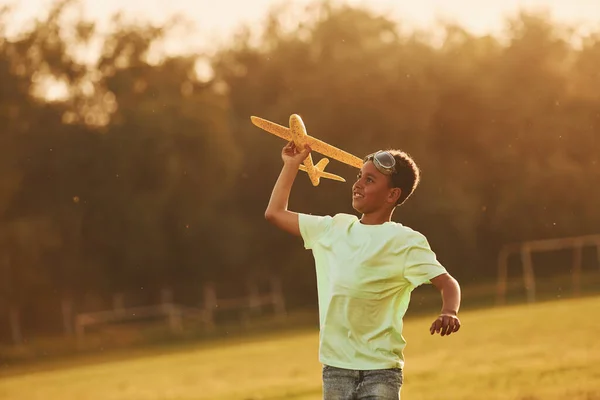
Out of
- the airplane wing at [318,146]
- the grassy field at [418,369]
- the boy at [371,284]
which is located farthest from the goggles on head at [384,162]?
the grassy field at [418,369]

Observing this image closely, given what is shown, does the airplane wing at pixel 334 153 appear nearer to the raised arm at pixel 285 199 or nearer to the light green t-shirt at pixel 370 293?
the raised arm at pixel 285 199

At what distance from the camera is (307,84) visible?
1315 inches

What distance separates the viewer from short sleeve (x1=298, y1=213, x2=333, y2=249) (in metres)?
4.41

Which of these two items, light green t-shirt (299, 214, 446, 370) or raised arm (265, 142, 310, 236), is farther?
raised arm (265, 142, 310, 236)

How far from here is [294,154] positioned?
4.64 meters

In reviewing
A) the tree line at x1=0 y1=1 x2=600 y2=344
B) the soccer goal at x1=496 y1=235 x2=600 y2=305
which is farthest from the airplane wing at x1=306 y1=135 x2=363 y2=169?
the soccer goal at x1=496 y1=235 x2=600 y2=305

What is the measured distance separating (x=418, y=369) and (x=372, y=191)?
8142 millimetres

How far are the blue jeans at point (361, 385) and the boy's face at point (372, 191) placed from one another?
2.00 feet

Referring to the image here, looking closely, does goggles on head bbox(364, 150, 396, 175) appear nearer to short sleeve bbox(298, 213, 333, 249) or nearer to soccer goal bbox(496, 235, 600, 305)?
short sleeve bbox(298, 213, 333, 249)

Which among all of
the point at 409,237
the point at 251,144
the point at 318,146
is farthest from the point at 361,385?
the point at 251,144

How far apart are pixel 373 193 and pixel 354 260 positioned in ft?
0.95

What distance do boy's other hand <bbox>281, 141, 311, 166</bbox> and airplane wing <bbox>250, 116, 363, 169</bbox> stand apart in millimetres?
34

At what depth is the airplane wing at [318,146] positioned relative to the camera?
175 inches

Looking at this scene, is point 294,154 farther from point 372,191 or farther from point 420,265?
point 420,265
